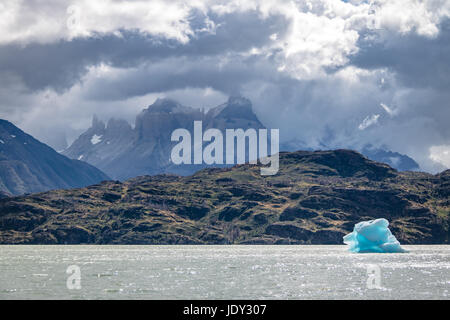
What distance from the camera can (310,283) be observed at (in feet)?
405

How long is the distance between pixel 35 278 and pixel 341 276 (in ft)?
215

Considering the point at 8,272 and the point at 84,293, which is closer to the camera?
the point at 84,293
